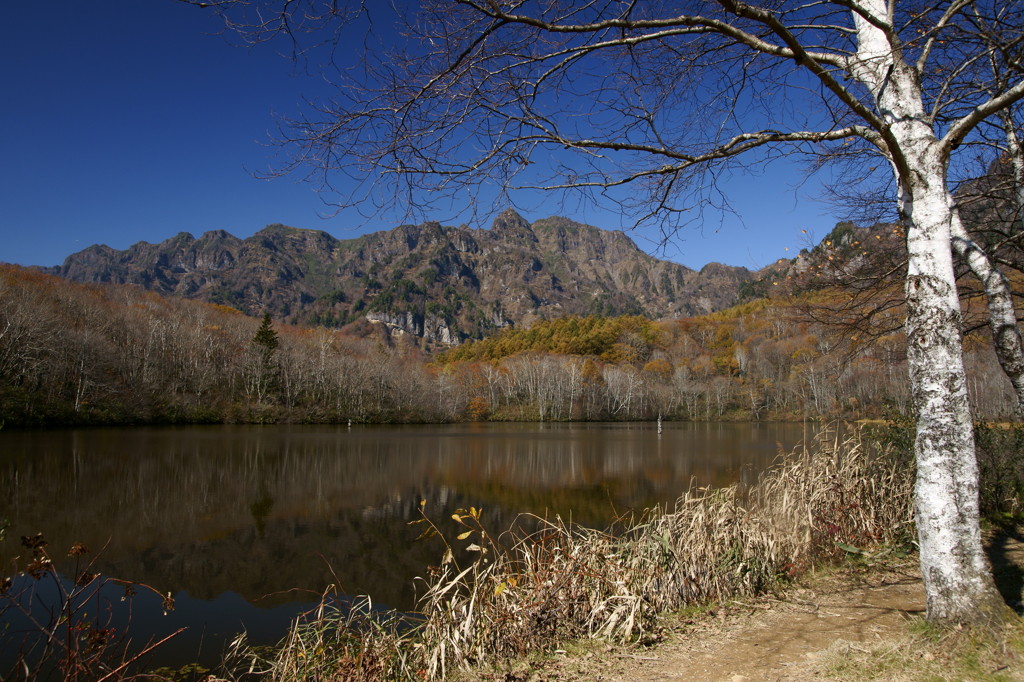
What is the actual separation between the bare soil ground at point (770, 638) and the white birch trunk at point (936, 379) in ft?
1.21

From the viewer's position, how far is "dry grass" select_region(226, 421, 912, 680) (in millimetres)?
3814

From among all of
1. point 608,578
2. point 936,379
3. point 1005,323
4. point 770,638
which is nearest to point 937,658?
point 770,638

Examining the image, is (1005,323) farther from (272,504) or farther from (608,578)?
(272,504)

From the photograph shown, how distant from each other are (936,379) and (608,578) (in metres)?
2.52

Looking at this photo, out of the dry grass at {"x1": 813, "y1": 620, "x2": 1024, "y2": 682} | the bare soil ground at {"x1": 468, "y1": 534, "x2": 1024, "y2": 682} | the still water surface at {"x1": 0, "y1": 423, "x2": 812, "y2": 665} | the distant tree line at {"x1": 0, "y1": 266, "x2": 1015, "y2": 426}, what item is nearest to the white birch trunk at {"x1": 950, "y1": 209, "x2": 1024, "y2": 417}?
the bare soil ground at {"x1": 468, "y1": 534, "x2": 1024, "y2": 682}

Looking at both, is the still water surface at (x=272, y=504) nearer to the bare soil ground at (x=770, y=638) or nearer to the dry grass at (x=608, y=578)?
the dry grass at (x=608, y=578)

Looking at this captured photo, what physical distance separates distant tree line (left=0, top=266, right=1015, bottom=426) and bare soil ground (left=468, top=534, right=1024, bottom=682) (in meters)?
24.9

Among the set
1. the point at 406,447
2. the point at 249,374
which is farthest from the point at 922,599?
the point at 249,374

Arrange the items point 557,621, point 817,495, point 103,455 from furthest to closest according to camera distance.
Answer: point 103,455 < point 817,495 < point 557,621

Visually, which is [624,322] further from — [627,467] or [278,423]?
[627,467]

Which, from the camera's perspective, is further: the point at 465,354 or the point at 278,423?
the point at 465,354

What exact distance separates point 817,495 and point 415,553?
19.6 ft


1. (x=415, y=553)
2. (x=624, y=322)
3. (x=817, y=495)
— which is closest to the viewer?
(x=817, y=495)

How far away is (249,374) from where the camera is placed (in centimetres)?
5228
